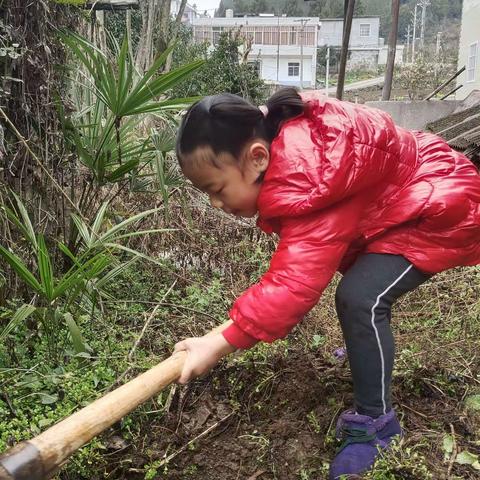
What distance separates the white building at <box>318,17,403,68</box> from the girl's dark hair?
53.9 m

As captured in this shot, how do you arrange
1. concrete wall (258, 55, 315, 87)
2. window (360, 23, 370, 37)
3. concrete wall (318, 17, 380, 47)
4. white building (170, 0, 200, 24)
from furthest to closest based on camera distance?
window (360, 23, 370, 37), concrete wall (318, 17, 380, 47), concrete wall (258, 55, 315, 87), white building (170, 0, 200, 24)

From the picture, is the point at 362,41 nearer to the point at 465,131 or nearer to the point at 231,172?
the point at 465,131

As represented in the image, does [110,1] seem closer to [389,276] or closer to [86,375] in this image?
[86,375]

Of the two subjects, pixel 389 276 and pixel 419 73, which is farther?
pixel 419 73

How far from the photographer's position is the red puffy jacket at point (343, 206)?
157 cm

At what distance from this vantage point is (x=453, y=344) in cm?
247

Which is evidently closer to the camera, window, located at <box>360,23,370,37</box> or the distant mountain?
the distant mountain

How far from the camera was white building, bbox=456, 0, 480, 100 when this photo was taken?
52.3ft

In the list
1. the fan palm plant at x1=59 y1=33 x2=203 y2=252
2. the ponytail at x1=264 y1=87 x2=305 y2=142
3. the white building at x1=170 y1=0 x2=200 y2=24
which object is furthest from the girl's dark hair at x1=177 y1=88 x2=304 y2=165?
the white building at x1=170 y1=0 x2=200 y2=24

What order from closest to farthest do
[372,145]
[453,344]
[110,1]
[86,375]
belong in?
[372,145] → [86,375] → [453,344] → [110,1]

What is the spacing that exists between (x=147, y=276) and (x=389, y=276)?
1.92m

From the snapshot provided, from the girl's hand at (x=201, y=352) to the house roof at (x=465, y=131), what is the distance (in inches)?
167

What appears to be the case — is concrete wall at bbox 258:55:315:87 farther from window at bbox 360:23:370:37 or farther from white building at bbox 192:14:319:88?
window at bbox 360:23:370:37

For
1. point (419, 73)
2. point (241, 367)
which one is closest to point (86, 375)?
point (241, 367)
